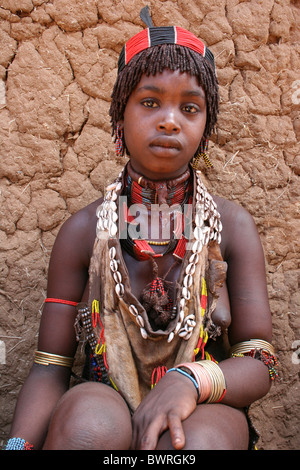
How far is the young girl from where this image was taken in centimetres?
205

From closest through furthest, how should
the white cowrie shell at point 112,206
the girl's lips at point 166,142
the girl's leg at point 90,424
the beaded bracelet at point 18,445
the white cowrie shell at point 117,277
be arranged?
the girl's leg at point 90,424 < the beaded bracelet at point 18,445 < the girl's lips at point 166,142 < the white cowrie shell at point 117,277 < the white cowrie shell at point 112,206

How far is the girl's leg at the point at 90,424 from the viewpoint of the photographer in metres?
1.50

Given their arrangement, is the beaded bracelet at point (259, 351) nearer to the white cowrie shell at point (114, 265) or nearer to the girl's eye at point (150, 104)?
the white cowrie shell at point (114, 265)

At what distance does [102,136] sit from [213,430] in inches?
74.0

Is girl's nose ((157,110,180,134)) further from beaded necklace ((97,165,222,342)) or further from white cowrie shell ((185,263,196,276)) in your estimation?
white cowrie shell ((185,263,196,276))

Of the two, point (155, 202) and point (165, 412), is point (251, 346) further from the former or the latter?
point (155, 202)

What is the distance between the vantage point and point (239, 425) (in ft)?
5.86

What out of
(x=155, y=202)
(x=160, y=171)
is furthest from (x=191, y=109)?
(x=155, y=202)

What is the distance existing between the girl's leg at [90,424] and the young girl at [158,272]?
0.29m

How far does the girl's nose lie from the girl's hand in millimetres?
966

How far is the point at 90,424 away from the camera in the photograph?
1515 mm

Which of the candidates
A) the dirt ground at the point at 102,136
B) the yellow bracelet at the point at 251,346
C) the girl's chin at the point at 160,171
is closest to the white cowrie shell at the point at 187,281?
the yellow bracelet at the point at 251,346

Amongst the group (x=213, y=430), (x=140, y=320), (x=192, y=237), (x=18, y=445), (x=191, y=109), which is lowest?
(x=18, y=445)
